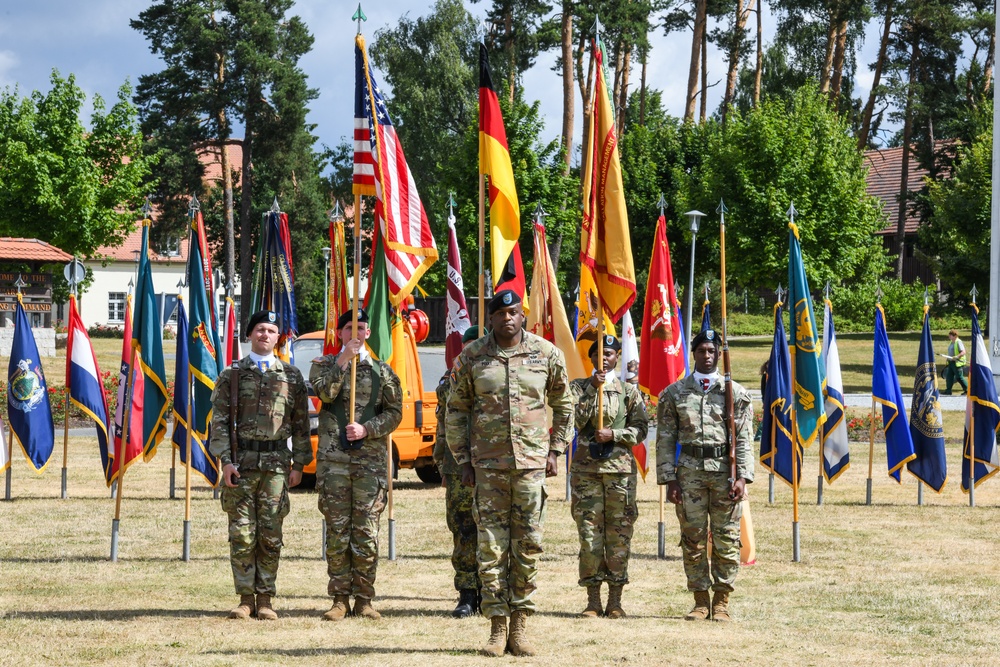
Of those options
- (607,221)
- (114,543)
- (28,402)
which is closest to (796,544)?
(607,221)

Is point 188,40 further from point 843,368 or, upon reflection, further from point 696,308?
point 843,368

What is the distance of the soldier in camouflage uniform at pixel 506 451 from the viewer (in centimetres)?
731

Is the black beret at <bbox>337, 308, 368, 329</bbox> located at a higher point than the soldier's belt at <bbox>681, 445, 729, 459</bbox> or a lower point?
higher

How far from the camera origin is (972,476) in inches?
591

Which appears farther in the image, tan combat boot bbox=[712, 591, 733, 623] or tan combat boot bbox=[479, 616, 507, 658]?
tan combat boot bbox=[712, 591, 733, 623]

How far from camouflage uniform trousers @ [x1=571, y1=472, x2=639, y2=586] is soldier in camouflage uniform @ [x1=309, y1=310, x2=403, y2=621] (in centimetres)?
139

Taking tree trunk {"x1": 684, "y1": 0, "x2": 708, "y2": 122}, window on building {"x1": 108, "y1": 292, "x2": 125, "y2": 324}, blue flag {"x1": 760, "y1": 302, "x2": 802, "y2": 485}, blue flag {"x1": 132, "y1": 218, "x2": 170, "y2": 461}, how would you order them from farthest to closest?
window on building {"x1": 108, "y1": 292, "x2": 125, "y2": 324}, tree trunk {"x1": 684, "y1": 0, "x2": 708, "y2": 122}, blue flag {"x1": 760, "y1": 302, "x2": 802, "y2": 485}, blue flag {"x1": 132, "y1": 218, "x2": 170, "y2": 461}

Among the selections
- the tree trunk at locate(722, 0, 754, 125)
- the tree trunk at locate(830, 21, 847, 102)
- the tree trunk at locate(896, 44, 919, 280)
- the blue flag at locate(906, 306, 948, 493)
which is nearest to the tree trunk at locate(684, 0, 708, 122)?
the tree trunk at locate(722, 0, 754, 125)

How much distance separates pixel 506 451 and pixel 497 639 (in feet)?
3.60

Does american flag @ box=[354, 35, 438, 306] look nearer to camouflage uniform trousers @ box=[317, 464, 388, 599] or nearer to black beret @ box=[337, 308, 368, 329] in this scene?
black beret @ box=[337, 308, 368, 329]

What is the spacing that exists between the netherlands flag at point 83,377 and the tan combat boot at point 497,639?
26.6ft

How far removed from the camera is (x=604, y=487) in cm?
878

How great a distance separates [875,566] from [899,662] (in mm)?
3630

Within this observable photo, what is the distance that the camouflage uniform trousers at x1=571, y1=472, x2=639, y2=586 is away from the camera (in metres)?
8.59
